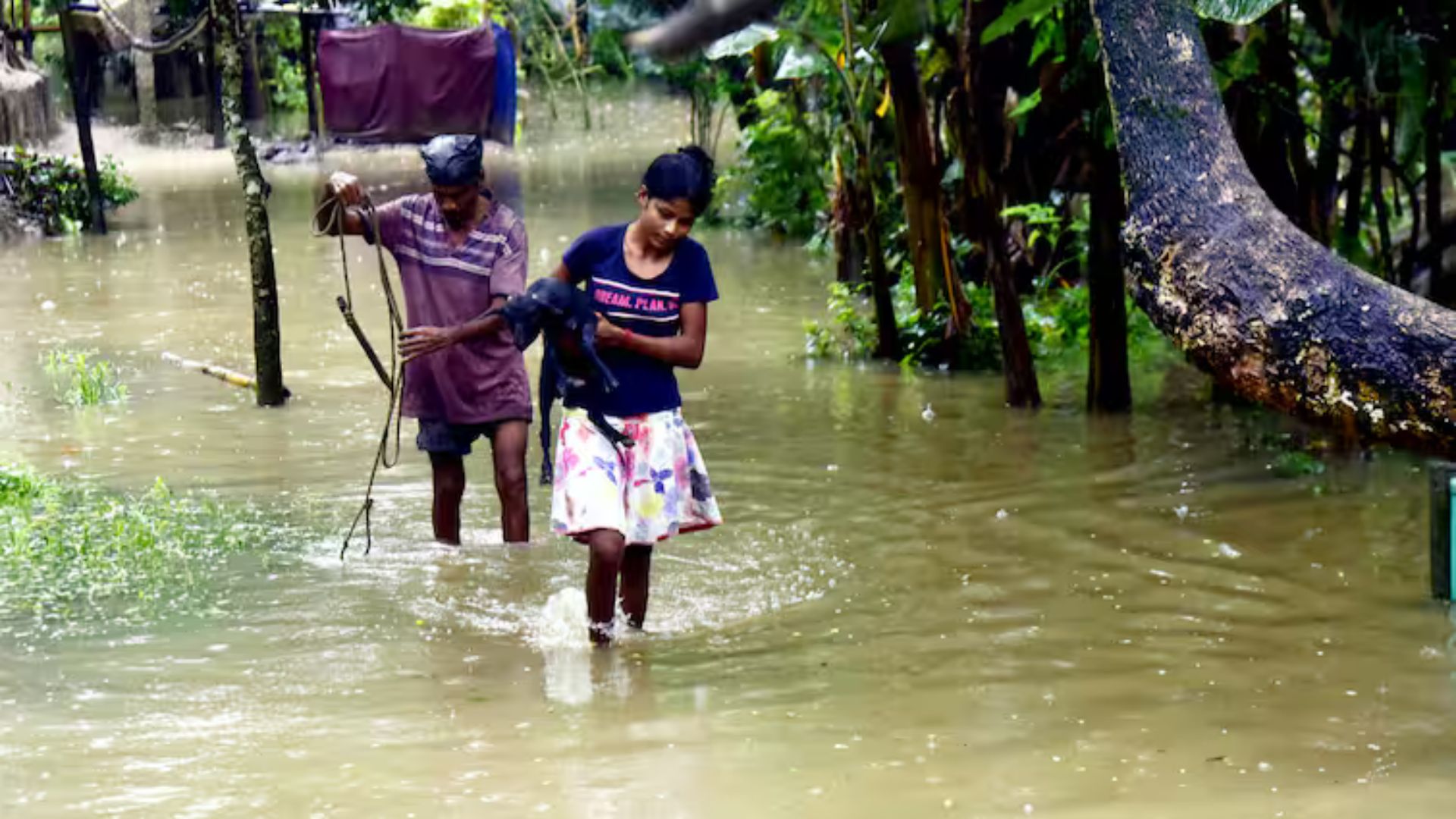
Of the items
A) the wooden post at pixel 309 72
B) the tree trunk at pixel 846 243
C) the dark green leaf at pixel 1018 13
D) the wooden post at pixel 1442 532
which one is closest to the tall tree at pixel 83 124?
the wooden post at pixel 309 72

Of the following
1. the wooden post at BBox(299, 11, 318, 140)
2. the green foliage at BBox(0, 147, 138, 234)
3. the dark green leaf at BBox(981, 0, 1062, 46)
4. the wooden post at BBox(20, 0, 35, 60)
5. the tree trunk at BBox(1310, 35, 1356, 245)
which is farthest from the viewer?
the wooden post at BBox(299, 11, 318, 140)

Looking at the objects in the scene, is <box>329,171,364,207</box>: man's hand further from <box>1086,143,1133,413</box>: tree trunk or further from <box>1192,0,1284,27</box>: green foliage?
<box>1086,143,1133,413</box>: tree trunk

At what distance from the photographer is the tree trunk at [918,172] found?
9648mm

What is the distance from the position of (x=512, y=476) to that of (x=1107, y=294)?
351 cm

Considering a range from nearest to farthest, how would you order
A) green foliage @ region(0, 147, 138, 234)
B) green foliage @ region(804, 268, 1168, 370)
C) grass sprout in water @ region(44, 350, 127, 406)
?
grass sprout in water @ region(44, 350, 127, 406), green foliage @ region(804, 268, 1168, 370), green foliage @ region(0, 147, 138, 234)

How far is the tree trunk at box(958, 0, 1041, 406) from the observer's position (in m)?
9.06

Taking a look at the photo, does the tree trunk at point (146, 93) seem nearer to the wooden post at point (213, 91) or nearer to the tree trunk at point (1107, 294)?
the wooden post at point (213, 91)

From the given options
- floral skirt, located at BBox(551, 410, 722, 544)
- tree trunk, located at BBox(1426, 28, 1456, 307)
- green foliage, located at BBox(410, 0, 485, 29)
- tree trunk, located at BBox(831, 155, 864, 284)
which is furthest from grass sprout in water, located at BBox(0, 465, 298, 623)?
green foliage, located at BBox(410, 0, 485, 29)

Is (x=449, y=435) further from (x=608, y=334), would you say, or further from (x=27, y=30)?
(x=27, y=30)

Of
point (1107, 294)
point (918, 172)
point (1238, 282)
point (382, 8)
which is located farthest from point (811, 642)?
point (382, 8)

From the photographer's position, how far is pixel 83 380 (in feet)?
32.9

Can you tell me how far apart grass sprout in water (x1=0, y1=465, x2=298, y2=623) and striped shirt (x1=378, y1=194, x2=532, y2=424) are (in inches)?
38.6

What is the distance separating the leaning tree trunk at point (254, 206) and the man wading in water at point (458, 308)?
3230 mm

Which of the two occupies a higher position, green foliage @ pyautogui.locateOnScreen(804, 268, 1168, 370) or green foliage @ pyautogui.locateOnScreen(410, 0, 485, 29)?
green foliage @ pyautogui.locateOnScreen(410, 0, 485, 29)
